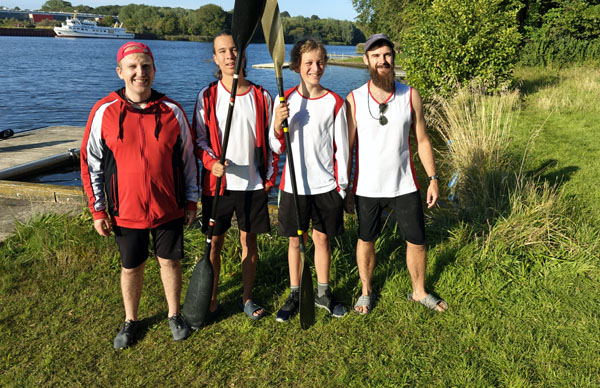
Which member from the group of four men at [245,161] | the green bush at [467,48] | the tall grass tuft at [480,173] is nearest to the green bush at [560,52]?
the green bush at [467,48]

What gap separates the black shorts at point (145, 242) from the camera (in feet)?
10.3

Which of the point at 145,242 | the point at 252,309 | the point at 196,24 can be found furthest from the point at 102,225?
the point at 196,24

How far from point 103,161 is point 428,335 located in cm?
266

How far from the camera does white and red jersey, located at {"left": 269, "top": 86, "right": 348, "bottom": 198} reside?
128 inches

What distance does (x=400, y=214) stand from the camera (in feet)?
11.6

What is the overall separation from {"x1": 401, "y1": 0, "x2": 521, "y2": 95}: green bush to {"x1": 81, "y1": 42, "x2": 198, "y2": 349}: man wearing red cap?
11.2 meters

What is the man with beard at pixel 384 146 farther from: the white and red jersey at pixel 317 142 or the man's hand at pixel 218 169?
the man's hand at pixel 218 169

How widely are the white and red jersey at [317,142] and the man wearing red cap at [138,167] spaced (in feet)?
2.39

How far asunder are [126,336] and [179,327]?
0.37 m

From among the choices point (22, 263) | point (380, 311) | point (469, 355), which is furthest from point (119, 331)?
point (469, 355)

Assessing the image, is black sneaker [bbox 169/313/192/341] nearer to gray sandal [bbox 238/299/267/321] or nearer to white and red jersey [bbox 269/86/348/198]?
gray sandal [bbox 238/299/267/321]

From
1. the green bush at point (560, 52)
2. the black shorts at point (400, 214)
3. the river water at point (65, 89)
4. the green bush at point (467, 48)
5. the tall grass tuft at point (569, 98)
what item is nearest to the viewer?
the black shorts at point (400, 214)

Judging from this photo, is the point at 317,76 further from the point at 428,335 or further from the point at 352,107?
the point at 428,335

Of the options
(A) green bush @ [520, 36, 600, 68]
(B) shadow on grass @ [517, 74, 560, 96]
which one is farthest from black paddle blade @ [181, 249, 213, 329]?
(A) green bush @ [520, 36, 600, 68]
